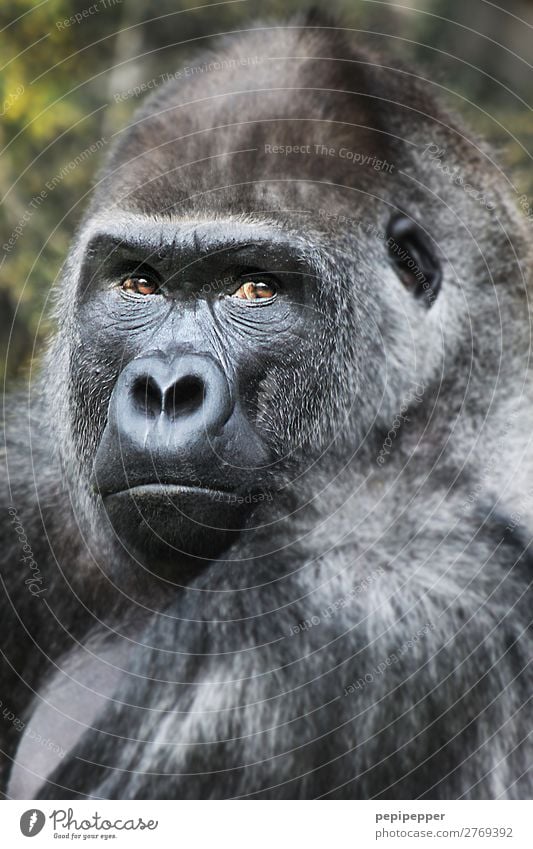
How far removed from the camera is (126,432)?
6.40 ft

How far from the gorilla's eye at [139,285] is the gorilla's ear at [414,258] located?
0.60 m

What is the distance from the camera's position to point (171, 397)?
1927 millimetres

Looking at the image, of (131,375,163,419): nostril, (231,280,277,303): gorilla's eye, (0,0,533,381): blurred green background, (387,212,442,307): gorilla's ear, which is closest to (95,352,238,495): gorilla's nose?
(131,375,163,419): nostril

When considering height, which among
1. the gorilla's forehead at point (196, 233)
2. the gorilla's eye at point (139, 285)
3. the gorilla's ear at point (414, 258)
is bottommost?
the gorilla's eye at point (139, 285)

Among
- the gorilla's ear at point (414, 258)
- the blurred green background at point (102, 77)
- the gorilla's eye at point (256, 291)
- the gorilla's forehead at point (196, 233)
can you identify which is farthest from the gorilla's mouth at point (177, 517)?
the blurred green background at point (102, 77)

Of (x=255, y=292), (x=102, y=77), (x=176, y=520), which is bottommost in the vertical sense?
(x=176, y=520)

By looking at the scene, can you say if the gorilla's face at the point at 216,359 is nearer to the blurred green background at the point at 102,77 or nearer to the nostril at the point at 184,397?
the nostril at the point at 184,397

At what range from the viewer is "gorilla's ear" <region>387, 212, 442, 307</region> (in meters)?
2.37

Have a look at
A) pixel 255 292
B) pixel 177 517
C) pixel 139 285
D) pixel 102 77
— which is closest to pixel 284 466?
pixel 177 517

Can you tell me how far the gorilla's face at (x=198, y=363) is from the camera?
6.51 feet

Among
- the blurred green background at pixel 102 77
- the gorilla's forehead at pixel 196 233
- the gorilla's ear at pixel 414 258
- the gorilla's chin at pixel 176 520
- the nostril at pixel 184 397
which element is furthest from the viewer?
the blurred green background at pixel 102 77

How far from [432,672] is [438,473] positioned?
47cm

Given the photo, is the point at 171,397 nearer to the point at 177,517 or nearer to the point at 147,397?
the point at 147,397

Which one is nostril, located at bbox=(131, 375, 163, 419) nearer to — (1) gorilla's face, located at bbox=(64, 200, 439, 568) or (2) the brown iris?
(1) gorilla's face, located at bbox=(64, 200, 439, 568)
